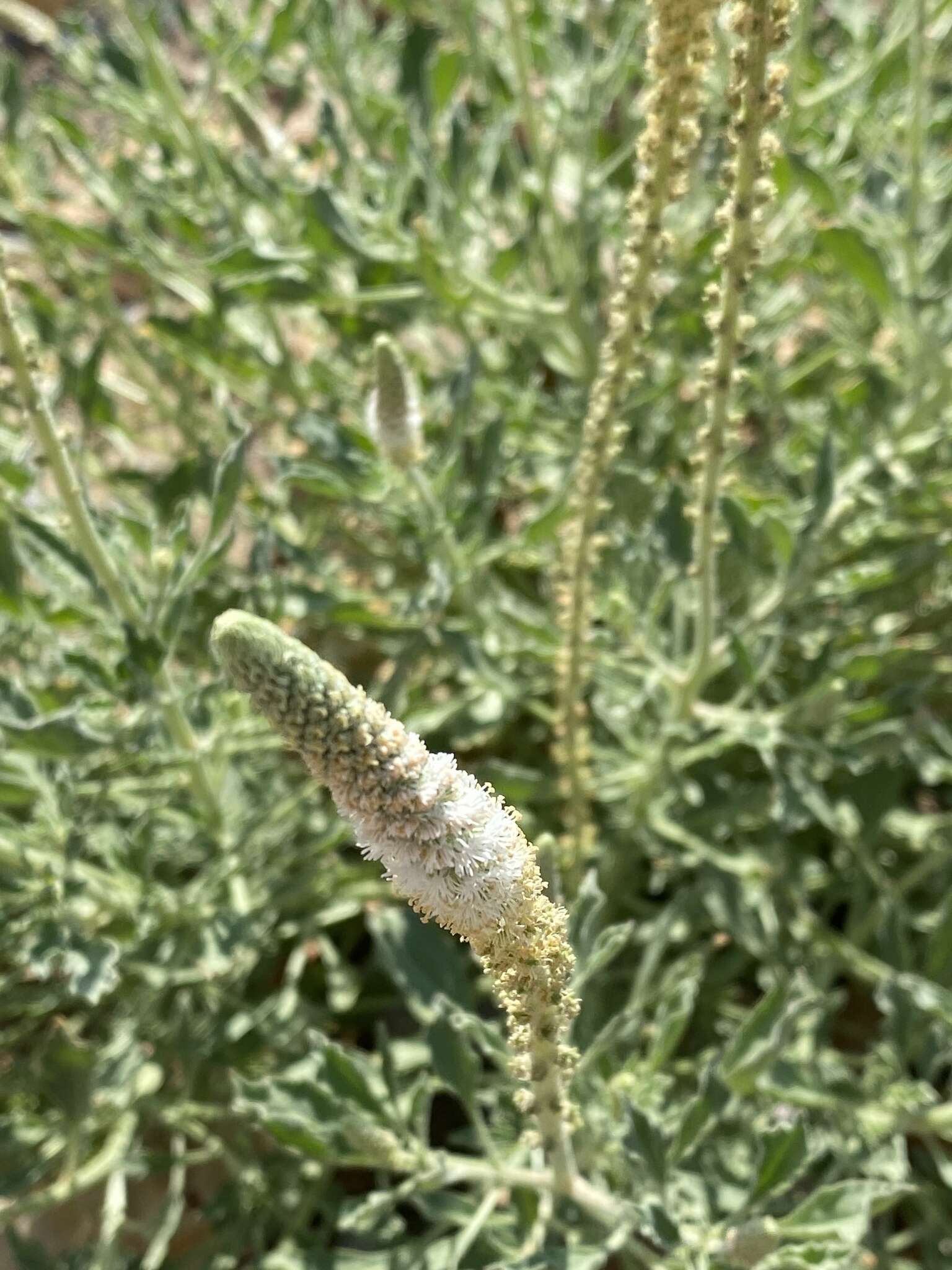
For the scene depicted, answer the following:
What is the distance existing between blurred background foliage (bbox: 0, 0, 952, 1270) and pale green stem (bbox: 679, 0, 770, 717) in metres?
0.46

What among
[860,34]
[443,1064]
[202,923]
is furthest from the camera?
[860,34]

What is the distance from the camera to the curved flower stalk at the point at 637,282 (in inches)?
56.4

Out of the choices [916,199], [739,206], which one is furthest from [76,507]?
[916,199]

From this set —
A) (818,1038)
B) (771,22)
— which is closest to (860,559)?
(818,1038)

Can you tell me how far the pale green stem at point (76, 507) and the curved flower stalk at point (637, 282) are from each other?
2.24 feet

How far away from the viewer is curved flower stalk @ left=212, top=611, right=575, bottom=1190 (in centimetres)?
116

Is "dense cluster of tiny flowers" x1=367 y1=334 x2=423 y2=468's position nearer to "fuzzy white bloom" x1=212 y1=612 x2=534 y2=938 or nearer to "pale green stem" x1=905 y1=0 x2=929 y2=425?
"fuzzy white bloom" x1=212 y1=612 x2=534 y2=938

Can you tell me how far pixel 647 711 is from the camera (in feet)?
9.45

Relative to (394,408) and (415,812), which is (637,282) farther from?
(415,812)

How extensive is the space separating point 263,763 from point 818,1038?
1.46m

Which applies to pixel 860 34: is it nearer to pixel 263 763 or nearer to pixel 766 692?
pixel 766 692

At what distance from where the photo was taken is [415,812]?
1.20 metres

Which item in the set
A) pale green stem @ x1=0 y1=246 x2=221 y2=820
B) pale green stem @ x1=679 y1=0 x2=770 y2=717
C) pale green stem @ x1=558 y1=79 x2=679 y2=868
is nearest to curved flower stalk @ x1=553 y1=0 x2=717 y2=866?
pale green stem @ x1=558 y1=79 x2=679 y2=868

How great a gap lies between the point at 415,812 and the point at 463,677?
1.45 metres
